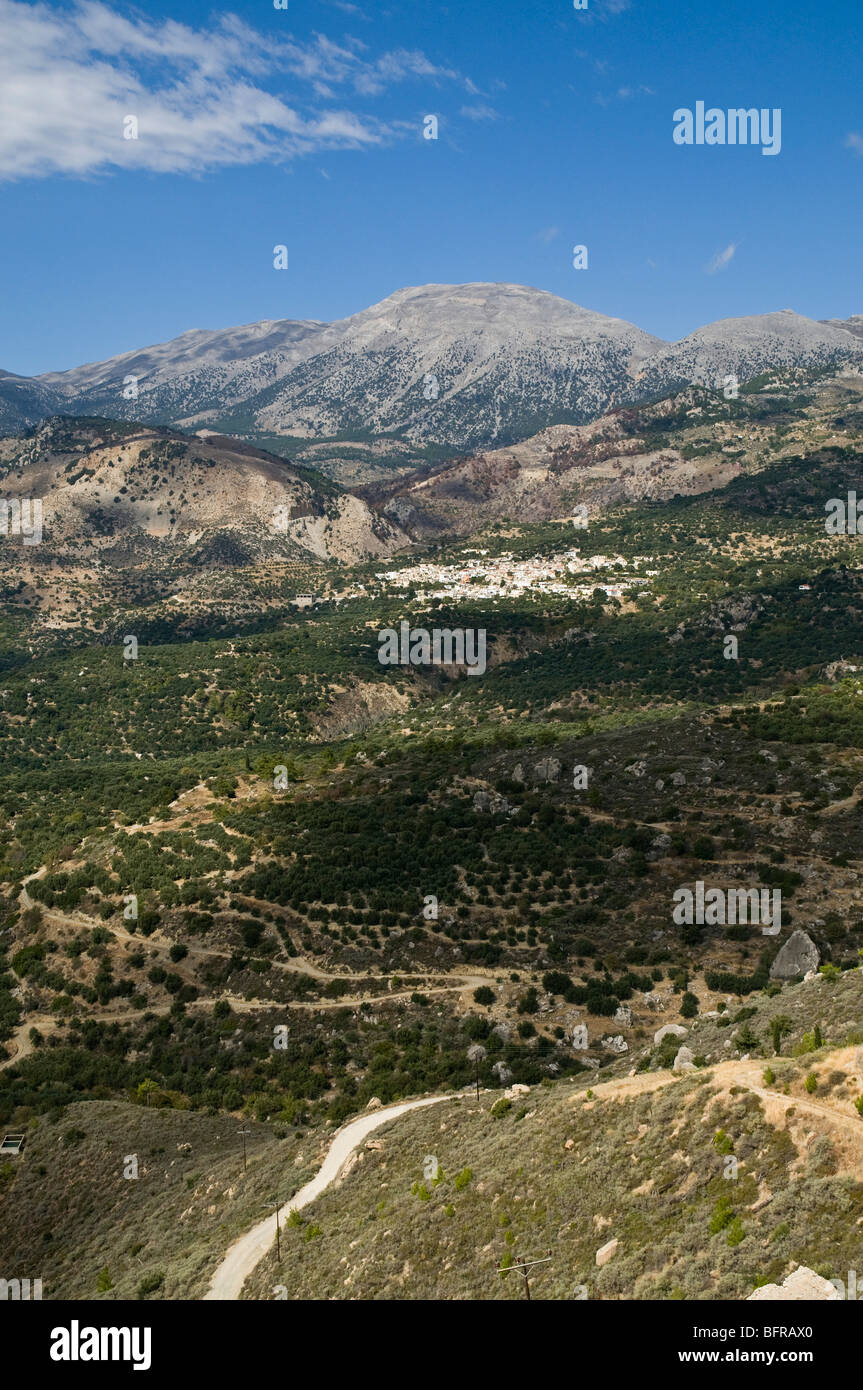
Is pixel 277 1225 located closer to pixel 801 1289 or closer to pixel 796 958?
pixel 801 1289

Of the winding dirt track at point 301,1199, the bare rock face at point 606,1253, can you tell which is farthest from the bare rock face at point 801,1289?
the winding dirt track at point 301,1199

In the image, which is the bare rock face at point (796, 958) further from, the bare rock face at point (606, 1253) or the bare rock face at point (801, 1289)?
the bare rock face at point (801, 1289)

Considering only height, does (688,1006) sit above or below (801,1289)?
below

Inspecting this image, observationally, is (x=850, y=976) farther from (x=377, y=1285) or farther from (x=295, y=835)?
(x=295, y=835)

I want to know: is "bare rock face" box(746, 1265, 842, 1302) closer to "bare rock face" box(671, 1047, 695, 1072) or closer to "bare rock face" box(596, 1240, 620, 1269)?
"bare rock face" box(596, 1240, 620, 1269)

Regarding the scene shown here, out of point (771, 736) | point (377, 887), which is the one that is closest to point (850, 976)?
point (377, 887)

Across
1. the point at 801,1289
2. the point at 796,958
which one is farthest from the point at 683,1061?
the point at 796,958
